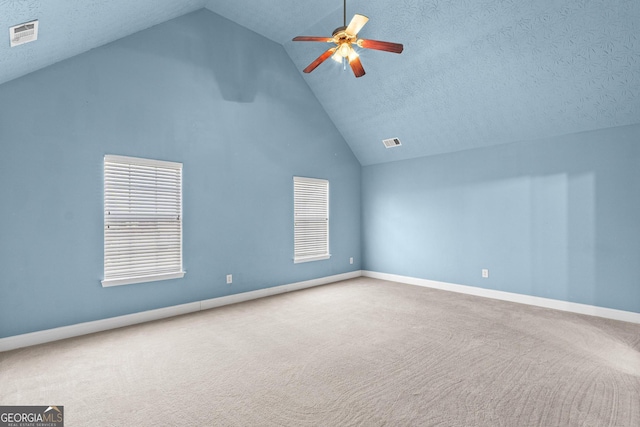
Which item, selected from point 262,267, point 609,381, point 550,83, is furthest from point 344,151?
point 609,381

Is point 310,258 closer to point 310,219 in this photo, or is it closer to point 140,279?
point 310,219

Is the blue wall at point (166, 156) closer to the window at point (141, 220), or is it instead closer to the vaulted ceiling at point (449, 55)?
the window at point (141, 220)

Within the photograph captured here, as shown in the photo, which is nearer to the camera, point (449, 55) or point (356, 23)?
point (356, 23)

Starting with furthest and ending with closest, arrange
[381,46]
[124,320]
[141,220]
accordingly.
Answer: [141,220], [124,320], [381,46]

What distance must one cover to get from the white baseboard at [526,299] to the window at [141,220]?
14.0 ft

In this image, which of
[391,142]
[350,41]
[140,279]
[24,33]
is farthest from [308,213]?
[24,33]

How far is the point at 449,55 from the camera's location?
13.9ft

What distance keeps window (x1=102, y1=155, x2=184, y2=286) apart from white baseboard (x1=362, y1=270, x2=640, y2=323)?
4.25 m

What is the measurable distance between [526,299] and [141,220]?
5666 millimetres

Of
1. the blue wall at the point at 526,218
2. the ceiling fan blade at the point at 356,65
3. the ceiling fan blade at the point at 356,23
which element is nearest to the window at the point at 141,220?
the ceiling fan blade at the point at 356,65

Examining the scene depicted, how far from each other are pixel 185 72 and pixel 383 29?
112 inches

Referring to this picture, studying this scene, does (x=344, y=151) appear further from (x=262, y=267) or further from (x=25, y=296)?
(x=25, y=296)

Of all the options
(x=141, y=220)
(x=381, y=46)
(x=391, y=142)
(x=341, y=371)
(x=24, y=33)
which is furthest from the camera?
(x=391, y=142)

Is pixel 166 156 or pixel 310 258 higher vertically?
pixel 166 156
